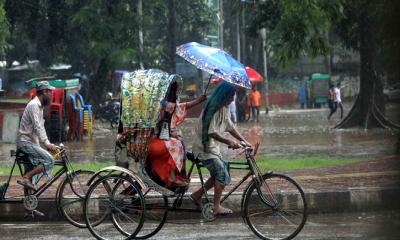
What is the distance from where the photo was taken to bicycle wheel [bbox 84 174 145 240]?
8203mm

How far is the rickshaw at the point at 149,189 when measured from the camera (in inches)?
319

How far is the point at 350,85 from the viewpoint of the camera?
54000 mm

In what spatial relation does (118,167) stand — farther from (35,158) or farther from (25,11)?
(25,11)

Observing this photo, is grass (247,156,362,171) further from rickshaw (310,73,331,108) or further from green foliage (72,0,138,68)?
rickshaw (310,73,331,108)

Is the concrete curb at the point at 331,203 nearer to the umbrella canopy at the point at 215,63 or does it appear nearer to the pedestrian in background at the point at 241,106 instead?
the umbrella canopy at the point at 215,63

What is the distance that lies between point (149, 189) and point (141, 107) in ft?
2.80

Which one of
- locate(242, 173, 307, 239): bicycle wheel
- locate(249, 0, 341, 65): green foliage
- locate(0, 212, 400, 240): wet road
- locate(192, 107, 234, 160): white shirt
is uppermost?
locate(249, 0, 341, 65): green foliage

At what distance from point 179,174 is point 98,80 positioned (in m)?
25.0

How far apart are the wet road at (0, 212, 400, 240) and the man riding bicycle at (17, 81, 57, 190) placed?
613 millimetres

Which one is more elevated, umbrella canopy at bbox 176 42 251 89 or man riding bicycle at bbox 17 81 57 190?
umbrella canopy at bbox 176 42 251 89

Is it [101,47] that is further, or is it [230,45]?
[230,45]

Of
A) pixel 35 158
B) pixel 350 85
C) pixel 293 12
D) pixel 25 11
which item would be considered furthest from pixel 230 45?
pixel 35 158

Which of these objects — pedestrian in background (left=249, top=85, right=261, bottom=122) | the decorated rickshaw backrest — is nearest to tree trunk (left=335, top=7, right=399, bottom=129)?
pedestrian in background (left=249, top=85, right=261, bottom=122)

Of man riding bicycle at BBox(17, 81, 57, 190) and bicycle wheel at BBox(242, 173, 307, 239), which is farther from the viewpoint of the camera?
man riding bicycle at BBox(17, 81, 57, 190)
